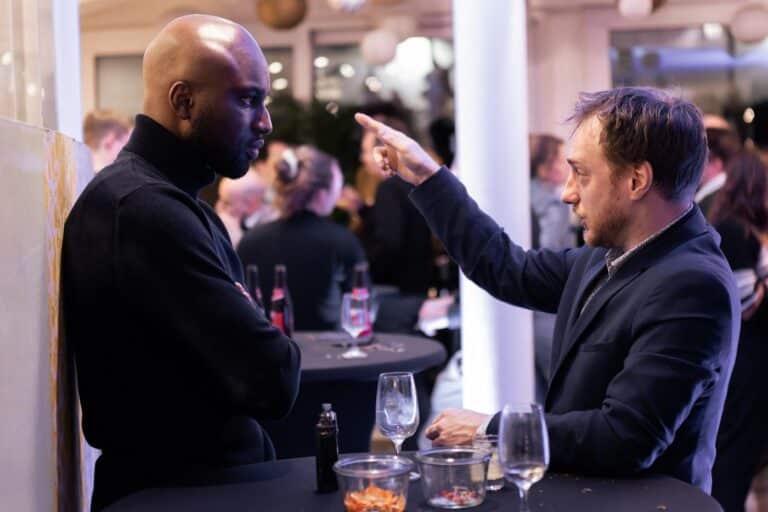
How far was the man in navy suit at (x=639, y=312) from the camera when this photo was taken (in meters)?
1.95

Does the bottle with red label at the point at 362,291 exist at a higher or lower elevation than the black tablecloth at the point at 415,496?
higher

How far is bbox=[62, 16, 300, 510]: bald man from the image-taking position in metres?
1.93

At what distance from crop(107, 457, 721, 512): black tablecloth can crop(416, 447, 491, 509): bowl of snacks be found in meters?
0.02

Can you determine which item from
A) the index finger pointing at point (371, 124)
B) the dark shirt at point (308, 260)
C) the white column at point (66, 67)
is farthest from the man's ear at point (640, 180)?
the dark shirt at point (308, 260)

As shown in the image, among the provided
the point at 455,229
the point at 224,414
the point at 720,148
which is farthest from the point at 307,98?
the point at 224,414

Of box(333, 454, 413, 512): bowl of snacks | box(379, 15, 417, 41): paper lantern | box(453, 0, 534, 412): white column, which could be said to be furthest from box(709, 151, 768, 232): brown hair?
box(379, 15, 417, 41): paper lantern

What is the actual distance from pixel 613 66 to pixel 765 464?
603 cm

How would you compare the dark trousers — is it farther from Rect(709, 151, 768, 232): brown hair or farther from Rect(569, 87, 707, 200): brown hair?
Rect(569, 87, 707, 200): brown hair

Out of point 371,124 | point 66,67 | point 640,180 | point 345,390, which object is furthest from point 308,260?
point 640,180

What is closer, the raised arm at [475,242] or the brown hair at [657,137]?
the brown hair at [657,137]

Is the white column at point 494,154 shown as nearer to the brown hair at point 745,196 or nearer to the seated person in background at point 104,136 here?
the brown hair at point 745,196

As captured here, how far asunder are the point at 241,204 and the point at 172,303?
422cm

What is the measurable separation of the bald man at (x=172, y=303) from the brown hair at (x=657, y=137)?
688 mm

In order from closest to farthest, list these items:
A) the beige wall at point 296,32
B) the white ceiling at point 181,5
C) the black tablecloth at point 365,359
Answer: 1. the black tablecloth at point 365,359
2. the white ceiling at point 181,5
3. the beige wall at point 296,32
